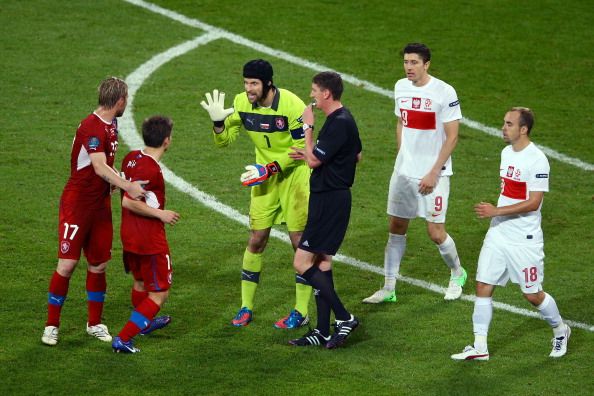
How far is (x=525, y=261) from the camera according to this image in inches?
366

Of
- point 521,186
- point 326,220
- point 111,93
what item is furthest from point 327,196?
point 111,93

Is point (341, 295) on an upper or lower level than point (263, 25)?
lower

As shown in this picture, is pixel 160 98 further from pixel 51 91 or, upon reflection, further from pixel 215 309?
pixel 215 309

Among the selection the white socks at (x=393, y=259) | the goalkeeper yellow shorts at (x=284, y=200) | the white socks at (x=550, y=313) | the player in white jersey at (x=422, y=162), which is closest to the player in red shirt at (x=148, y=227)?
the goalkeeper yellow shorts at (x=284, y=200)

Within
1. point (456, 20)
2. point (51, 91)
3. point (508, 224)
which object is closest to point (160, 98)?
point (51, 91)

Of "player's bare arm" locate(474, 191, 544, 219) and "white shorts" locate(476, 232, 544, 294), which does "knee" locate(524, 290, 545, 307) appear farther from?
"player's bare arm" locate(474, 191, 544, 219)

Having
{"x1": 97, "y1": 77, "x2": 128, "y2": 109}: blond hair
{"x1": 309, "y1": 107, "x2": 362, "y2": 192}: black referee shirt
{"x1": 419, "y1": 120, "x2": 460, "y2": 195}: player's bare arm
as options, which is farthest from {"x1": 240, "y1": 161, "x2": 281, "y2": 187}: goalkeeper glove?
{"x1": 419, "y1": 120, "x2": 460, "y2": 195}: player's bare arm

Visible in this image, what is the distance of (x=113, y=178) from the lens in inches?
359

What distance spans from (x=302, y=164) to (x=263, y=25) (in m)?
8.60

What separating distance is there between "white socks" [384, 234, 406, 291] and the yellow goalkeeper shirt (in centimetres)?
132

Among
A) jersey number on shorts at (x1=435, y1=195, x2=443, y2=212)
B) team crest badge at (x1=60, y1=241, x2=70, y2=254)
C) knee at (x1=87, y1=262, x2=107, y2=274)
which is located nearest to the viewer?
team crest badge at (x1=60, y1=241, x2=70, y2=254)

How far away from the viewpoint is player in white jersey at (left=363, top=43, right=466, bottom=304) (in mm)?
10609

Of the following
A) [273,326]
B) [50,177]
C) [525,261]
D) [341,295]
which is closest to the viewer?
[525,261]

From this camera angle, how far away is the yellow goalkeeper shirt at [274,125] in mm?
10016
